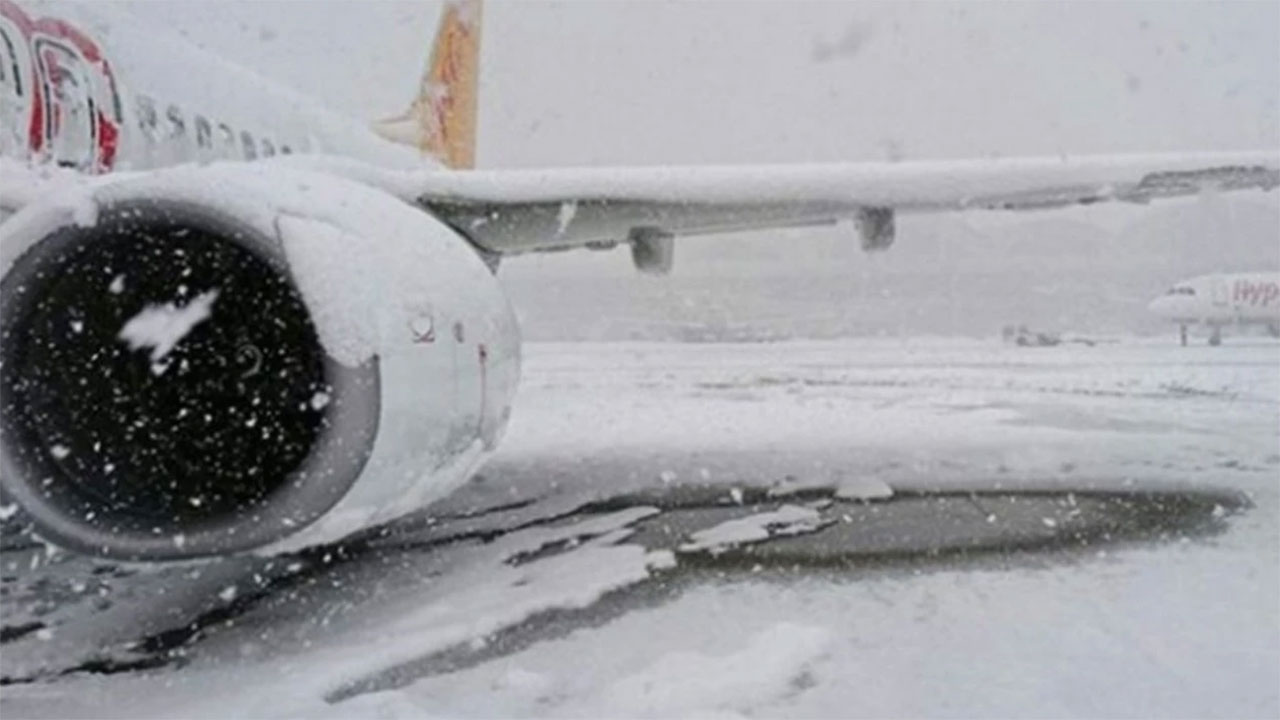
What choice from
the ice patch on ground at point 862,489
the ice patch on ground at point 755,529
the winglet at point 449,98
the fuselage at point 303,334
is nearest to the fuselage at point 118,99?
the fuselage at point 303,334

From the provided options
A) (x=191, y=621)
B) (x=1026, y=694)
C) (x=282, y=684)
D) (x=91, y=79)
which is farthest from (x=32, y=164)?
(x=1026, y=694)

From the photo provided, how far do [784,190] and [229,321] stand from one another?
255cm

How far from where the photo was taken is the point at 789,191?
5688 mm

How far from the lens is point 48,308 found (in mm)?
3389

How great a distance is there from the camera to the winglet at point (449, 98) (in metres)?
12.8

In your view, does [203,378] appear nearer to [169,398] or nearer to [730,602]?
[169,398]

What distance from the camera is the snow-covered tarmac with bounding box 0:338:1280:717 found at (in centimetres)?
290

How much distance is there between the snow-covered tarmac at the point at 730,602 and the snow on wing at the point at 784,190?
1301mm

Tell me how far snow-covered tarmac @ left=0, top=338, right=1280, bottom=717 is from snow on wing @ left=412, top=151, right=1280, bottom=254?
130 cm

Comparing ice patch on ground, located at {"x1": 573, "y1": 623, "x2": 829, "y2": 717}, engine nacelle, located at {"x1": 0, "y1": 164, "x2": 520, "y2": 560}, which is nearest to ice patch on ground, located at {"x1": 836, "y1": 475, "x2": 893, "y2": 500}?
engine nacelle, located at {"x1": 0, "y1": 164, "x2": 520, "y2": 560}

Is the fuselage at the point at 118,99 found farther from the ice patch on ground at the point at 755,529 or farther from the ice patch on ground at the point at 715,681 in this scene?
the ice patch on ground at the point at 715,681

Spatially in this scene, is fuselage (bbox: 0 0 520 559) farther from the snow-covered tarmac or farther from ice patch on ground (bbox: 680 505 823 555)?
ice patch on ground (bbox: 680 505 823 555)

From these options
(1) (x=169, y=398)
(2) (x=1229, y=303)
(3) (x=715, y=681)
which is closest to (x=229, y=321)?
(1) (x=169, y=398)

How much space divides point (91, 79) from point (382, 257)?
267 centimetres
